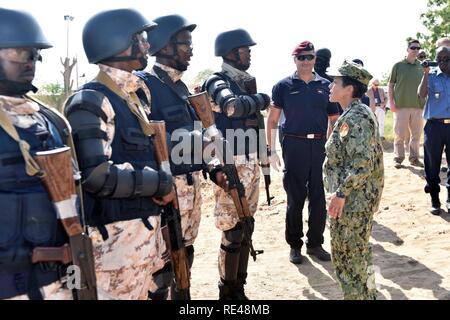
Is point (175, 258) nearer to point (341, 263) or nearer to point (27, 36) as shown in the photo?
point (341, 263)

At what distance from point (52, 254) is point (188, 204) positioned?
5.43 feet

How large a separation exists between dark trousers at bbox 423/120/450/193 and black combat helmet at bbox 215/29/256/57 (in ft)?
10.7

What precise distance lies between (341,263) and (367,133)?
3.14 feet

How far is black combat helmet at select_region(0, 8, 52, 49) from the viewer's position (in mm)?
2312

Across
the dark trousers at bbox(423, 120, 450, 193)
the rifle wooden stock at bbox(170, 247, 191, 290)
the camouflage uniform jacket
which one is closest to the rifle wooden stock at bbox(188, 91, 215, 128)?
the camouflage uniform jacket

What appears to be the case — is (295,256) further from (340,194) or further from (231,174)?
(340,194)

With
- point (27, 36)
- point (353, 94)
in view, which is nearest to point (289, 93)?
point (353, 94)

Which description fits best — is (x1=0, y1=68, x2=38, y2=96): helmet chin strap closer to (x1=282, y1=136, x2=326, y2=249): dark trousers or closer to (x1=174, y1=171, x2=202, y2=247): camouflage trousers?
(x1=174, y1=171, x2=202, y2=247): camouflage trousers

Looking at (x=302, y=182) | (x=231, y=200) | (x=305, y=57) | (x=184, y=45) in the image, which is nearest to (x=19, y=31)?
(x=184, y=45)

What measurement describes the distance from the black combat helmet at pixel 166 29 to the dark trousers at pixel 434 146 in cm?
416

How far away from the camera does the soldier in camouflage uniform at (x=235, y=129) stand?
14.8ft

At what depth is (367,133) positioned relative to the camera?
138 inches

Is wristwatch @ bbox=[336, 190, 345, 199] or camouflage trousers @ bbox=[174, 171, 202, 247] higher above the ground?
wristwatch @ bbox=[336, 190, 345, 199]

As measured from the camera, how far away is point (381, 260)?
5.57 m
